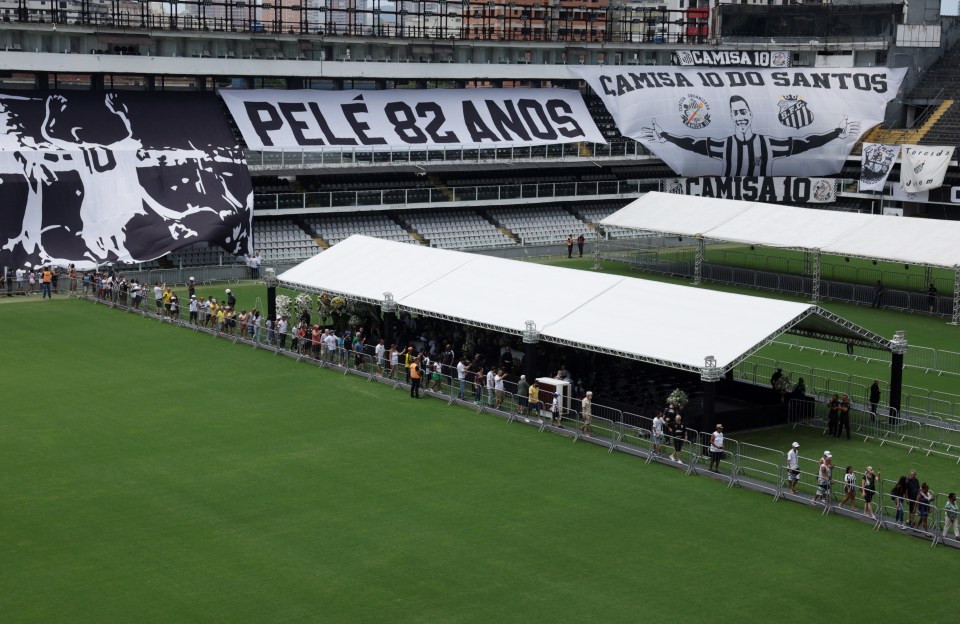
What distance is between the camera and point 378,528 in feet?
89.5

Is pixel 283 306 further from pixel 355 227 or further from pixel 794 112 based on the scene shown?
pixel 794 112

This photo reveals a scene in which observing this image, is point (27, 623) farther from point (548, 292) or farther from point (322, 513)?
point (548, 292)

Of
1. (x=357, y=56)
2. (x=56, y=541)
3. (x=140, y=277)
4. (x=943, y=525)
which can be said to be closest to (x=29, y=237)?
(x=140, y=277)

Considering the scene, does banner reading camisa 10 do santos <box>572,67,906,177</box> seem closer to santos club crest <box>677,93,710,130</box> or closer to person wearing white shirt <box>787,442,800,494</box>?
santos club crest <box>677,93,710,130</box>

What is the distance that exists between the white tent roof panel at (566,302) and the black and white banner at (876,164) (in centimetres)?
3937

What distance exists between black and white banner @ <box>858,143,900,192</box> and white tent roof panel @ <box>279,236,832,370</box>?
3937 centimetres

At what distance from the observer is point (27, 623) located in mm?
22250

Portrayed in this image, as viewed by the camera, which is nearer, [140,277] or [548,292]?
[548,292]

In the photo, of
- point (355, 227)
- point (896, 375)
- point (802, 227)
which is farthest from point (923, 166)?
point (896, 375)

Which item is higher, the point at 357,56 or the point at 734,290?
the point at 357,56

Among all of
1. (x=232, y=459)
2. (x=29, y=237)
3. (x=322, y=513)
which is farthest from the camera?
(x=29, y=237)

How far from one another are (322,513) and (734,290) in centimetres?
3654

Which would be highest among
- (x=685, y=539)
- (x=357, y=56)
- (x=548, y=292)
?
(x=357, y=56)

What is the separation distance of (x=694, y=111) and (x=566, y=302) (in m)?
41.7
